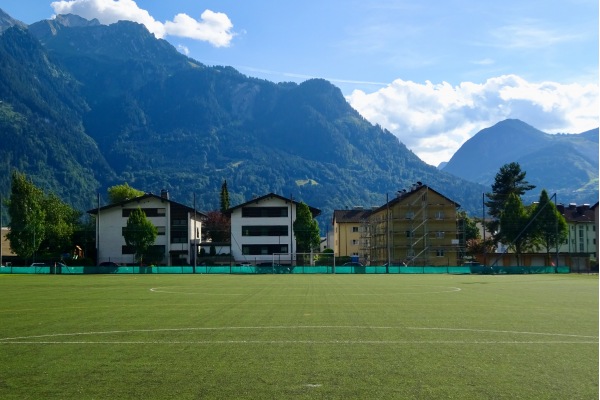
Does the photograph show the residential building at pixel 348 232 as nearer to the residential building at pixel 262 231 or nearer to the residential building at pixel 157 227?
the residential building at pixel 262 231

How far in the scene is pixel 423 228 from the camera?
9819 cm

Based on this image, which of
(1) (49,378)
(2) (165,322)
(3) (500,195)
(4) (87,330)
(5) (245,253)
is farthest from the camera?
(3) (500,195)

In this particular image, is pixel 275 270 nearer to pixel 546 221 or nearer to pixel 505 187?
pixel 546 221

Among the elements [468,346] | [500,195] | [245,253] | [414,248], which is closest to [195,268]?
[245,253]

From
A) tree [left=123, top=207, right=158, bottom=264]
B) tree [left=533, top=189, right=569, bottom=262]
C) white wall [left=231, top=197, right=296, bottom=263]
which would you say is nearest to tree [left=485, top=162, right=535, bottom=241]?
tree [left=533, top=189, right=569, bottom=262]

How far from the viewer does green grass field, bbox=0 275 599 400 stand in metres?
9.27

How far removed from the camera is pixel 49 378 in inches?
398

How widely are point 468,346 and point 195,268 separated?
2474 inches

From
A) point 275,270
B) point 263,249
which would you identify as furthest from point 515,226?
point 275,270

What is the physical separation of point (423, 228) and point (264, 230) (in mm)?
22274

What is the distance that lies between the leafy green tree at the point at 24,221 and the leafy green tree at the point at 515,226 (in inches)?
2302

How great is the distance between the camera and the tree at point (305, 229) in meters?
90.0

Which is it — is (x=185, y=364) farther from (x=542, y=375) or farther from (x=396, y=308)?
(x=396, y=308)

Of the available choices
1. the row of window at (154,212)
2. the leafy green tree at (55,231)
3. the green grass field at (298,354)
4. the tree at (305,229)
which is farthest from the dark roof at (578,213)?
the green grass field at (298,354)
